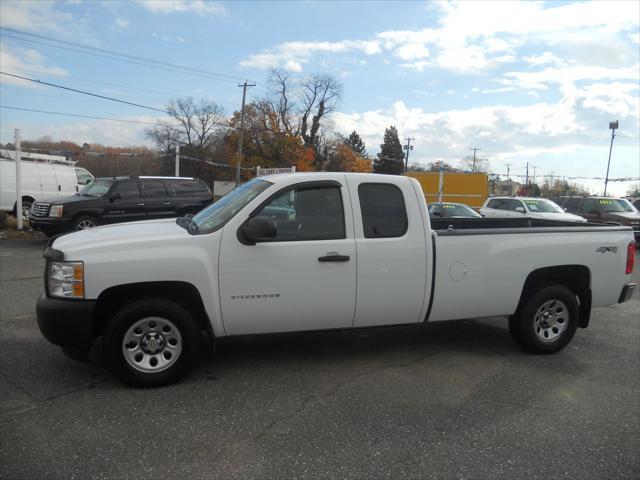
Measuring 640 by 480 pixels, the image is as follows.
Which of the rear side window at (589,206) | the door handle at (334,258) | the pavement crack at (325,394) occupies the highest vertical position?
the rear side window at (589,206)

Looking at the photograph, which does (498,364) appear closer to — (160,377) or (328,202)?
(328,202)

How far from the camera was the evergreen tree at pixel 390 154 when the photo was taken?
88.3 meters

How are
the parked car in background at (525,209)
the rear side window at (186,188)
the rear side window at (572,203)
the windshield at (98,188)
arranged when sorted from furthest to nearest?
the rear side window at (572,203) < the parked car in background at (525,209) < the rear side window at (186,188) < the windshield at (98,188)

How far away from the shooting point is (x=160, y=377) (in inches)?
157

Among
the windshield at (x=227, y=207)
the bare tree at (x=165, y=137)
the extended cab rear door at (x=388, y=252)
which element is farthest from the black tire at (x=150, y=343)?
the bare tree at (x=165, y=137)

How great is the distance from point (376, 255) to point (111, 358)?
232 centimetres

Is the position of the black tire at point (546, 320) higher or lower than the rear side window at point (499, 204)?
lower

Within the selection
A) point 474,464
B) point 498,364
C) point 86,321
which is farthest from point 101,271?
point 498,364

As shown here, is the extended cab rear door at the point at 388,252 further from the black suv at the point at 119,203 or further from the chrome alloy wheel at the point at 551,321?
the black suv at the point at 119,203

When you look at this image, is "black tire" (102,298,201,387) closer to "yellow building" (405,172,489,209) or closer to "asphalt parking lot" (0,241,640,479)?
"asphalt parking lot" (0,241,640,479)

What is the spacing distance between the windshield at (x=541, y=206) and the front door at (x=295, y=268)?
1397 cm

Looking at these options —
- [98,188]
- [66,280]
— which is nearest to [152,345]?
[66,280]

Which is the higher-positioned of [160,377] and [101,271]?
[101,271]

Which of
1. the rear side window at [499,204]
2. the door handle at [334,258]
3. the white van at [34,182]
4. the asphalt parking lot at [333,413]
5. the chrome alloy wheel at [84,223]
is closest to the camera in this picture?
the asphalt parking lot at [333,413]
